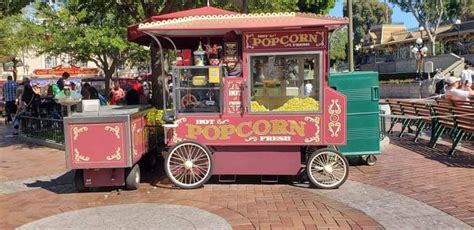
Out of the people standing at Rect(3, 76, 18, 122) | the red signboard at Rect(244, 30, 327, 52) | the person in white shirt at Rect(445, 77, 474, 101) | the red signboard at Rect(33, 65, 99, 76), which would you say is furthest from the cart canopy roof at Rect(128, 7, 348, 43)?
the red signboard at Rect(33, 65, 99, 76)

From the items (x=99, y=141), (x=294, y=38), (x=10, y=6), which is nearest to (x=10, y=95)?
(x=10, y=6)

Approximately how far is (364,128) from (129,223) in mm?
3874

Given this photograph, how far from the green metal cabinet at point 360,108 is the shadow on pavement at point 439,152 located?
1355mm

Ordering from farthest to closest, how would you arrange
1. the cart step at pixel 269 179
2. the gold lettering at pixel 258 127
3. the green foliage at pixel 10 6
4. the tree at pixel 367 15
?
the tree at pixel 367 15, the green foliage at pixel 10 6, the cart step at pixel 269 179, the gold lettering at pixel 258 127

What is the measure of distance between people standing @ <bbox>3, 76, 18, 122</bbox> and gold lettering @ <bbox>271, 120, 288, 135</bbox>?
44.6ft

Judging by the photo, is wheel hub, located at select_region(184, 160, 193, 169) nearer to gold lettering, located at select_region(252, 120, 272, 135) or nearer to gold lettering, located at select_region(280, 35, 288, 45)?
gold lettering, located at select_region(252, 120, 272, 135)

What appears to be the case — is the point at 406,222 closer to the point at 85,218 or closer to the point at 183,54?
the point at 85,218

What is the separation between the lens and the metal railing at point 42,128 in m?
11.6

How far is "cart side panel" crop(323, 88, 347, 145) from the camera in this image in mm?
6766

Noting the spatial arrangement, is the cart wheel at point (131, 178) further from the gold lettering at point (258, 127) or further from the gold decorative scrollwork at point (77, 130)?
the gold lettering at point (258, 127)

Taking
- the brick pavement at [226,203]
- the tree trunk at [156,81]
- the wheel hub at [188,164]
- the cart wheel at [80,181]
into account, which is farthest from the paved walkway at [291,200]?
the tree trunk at [156,81]

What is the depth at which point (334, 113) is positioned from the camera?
22.2 ft

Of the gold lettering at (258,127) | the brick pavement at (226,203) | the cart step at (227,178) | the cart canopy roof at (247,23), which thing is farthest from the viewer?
the cart step at (227,178)

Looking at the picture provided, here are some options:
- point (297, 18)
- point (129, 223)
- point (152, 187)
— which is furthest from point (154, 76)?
point (129, 223)
